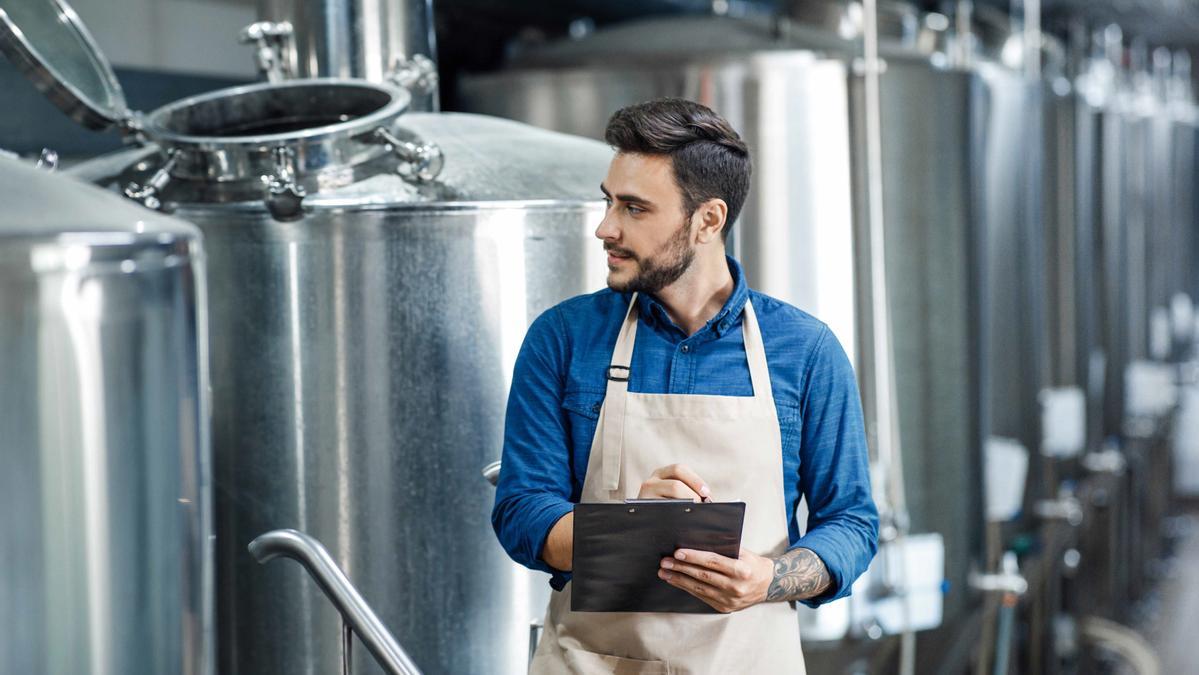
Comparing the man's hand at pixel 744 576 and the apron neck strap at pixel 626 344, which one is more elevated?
the apron neck strap at pixel 626 344

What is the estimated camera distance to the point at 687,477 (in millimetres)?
1510

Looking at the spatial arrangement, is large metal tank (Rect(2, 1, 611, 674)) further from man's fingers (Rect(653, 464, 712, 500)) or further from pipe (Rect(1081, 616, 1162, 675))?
pipe (Rect(1081, 616, 1162, 675))

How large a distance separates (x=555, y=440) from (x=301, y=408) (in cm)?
66

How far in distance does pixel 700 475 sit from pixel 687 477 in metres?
0.10

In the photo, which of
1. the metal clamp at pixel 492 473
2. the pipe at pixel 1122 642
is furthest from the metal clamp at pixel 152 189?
the pipe at pixel 1122 642

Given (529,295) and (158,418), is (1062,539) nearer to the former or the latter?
(529,295)

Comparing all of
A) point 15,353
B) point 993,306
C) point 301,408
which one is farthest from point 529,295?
point 993,306

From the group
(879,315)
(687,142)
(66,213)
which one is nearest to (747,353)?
(687,142)

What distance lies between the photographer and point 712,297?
5.55 feet

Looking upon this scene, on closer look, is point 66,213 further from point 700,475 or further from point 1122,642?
point 1122,642

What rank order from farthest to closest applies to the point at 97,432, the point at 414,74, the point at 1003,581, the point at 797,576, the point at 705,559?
the point at 1003,581 < the point at 414,74 < the point at 797,576 < the point at 705,559 < the point at 97,432

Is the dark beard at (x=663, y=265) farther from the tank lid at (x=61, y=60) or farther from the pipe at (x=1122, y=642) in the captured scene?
the pipe at (x=1122, y=642)

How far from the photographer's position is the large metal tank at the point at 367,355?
7.05 feet

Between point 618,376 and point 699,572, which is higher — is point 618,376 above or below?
above
